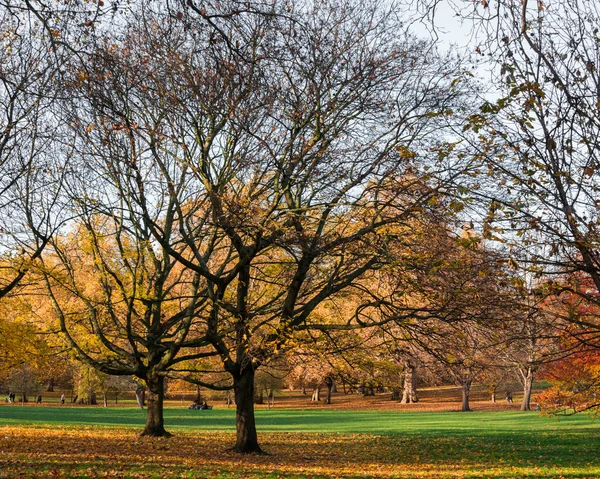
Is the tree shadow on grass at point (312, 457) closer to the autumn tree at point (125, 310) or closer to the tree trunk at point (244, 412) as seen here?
the tree trunk at point (244, 412)

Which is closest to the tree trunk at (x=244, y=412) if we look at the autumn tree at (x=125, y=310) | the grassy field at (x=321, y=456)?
the grassy field at (x=321, y=456)

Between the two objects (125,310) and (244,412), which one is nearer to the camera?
(244,412)

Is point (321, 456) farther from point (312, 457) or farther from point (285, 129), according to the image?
point (285, 129)

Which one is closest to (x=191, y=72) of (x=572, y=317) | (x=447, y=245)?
(x=447, y=245)

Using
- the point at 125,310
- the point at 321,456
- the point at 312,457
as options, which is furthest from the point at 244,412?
the point at 125,310

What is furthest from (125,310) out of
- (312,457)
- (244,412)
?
(312,457)

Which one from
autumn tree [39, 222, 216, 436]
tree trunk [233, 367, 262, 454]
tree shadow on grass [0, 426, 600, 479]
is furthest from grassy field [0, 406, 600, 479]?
autumn tree [39, 222, 216, 436]

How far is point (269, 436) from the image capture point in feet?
81.8

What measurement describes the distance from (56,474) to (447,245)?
781cm

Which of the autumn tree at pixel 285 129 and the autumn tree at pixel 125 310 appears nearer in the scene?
the autumn tree at pixel 285 129

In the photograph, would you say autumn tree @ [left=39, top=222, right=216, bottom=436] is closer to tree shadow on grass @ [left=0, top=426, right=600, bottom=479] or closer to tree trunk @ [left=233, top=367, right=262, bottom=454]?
tree trunk @ [left=233, top=367, right=262, bottom=454]

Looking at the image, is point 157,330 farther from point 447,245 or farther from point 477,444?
point 477,444

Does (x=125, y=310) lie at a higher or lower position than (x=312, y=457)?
higher

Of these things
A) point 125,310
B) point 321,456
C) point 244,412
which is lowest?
point 321,456
